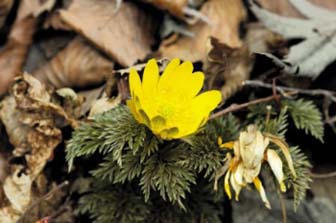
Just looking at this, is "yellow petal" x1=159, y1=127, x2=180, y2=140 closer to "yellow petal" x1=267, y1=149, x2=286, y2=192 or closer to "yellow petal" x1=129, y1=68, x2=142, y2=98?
"yellow petal" x1=129, y1=68, x2=142, y2=98

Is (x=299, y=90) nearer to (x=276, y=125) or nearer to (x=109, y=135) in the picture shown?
(x=276, y=125)

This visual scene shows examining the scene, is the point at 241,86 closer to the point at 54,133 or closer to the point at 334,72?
the point at 334,72

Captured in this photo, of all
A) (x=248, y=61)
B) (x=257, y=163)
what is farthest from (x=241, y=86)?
(x=257, y=163)

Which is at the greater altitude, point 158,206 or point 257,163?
point 257,163

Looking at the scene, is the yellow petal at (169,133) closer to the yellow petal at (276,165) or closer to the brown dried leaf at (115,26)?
the yellow petal at (276,165)

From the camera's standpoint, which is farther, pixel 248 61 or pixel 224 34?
pixel 224 34

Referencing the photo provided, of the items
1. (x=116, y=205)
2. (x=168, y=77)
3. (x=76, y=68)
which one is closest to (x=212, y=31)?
(x=76, y=68)

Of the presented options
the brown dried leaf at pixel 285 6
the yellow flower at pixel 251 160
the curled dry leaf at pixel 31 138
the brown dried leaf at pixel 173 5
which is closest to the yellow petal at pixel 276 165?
the yellow flower at pixel 251 160
